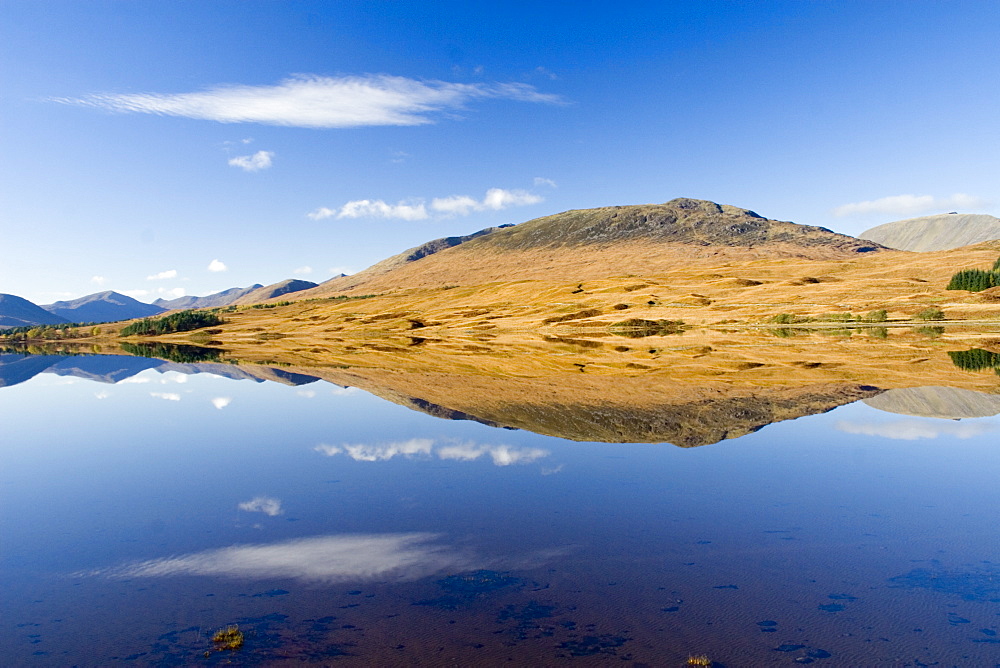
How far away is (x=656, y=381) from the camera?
1806 inches

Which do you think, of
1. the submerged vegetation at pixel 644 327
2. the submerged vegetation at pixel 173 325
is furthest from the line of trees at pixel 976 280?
the submerged vegetation at pixel 173 325

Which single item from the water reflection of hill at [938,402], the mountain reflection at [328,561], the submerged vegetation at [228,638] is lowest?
the water reflection of hill at [938,402]

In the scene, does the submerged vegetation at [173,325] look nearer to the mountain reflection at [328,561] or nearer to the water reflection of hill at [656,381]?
the water reflection of hill at [656,381]

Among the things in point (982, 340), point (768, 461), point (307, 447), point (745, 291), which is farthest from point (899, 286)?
point (307, 447)

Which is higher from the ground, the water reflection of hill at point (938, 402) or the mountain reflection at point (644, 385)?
the mountain reflection at point (644, 385)

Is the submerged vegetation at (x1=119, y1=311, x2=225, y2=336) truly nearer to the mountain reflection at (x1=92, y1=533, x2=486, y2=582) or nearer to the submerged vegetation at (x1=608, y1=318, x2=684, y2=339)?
the submerged vegetation at (x1=608, y1=318, x2=684, y2=339)

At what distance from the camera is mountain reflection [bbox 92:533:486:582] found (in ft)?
47.9

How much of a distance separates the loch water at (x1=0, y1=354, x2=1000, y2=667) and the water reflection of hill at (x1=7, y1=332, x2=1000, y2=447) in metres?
3.47

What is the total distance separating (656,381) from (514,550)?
107 feet

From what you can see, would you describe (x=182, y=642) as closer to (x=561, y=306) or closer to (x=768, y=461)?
(x=768, y=461)

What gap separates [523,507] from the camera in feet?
62.0

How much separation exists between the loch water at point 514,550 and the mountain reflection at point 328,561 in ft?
0.24

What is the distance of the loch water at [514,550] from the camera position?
11273 millimetres

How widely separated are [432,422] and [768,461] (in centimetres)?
1843
